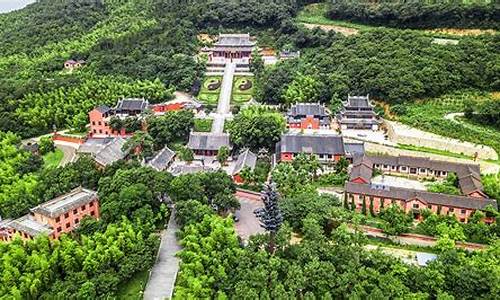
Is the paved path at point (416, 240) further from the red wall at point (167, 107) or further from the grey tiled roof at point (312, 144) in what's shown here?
the red wall at point (167, 107)

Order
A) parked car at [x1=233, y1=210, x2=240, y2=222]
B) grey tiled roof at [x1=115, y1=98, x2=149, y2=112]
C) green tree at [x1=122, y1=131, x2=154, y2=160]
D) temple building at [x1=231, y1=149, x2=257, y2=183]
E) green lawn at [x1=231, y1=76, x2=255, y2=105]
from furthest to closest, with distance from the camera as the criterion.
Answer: green lawn at [x1=231, y1=76, x2=255, y2=105], grey tiled roof at [x1=115, y1=98, x2=149, y2=112], green tree at [x1=122, y1=131, x2=154, y2=160], temple building at [x1=231, y1=149, x2=257, y2=183], parked car at [x1=233, y1=210, x2=240, y2=222]

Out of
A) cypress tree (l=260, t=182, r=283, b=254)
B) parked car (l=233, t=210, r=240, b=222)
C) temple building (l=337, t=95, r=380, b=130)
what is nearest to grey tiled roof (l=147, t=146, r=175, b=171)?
parked car (l=233, t=210, r=240, b=222)

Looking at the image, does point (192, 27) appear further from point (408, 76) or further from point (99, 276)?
point (99, 276)

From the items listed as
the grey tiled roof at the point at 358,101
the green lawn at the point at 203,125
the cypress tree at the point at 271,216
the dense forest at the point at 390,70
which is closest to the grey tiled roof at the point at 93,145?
the green lawn at the point at 203,125

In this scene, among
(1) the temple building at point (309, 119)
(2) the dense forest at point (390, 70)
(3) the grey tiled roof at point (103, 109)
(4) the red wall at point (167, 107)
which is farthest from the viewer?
(4) the red wall at point (167, 107)

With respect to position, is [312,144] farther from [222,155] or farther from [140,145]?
[140,145]

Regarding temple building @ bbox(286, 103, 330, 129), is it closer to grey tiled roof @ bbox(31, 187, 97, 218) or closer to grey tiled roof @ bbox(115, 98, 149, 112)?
grey tiled roof @ bbox(115, 98, 149, 112)
